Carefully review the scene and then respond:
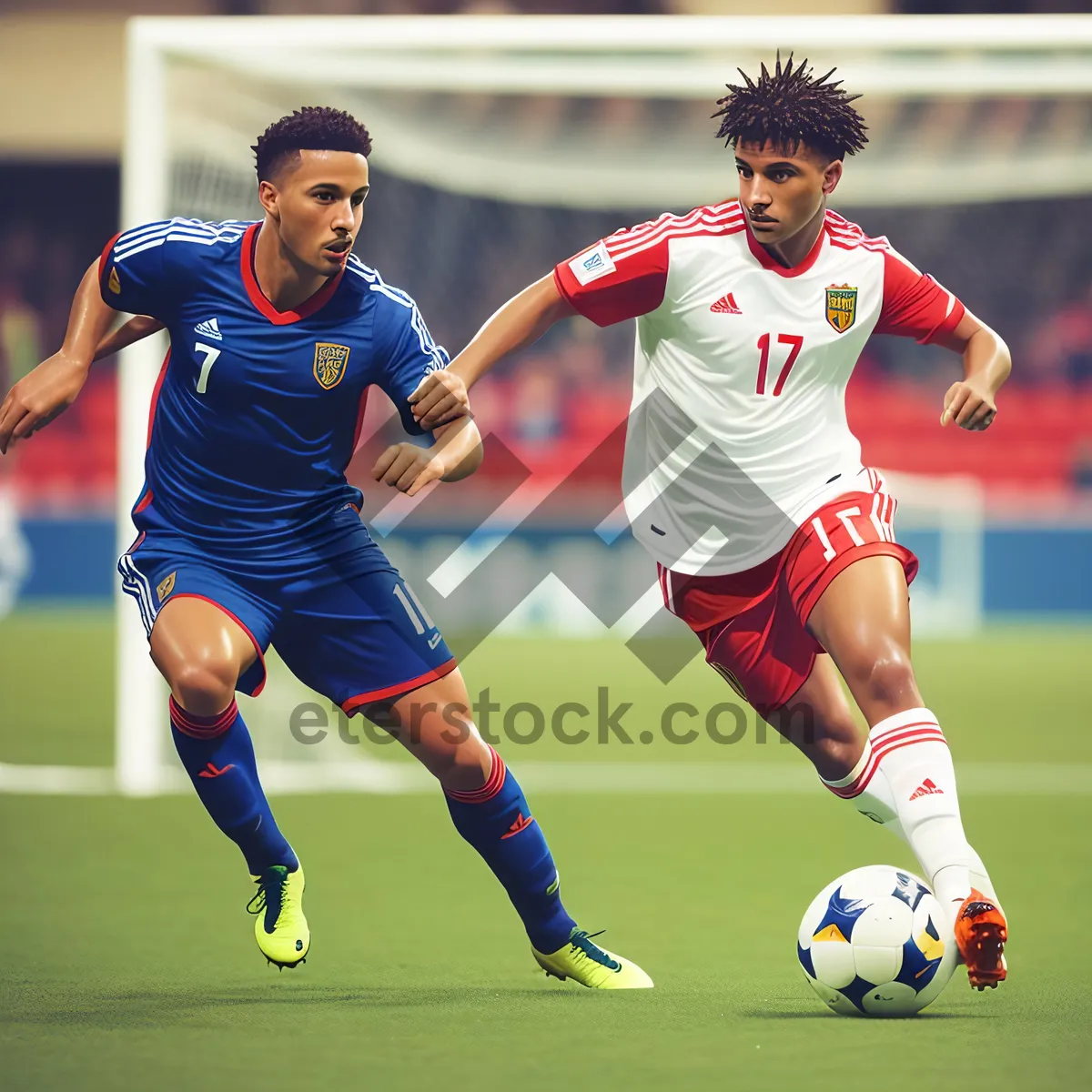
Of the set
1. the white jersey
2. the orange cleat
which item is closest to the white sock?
the orange cleat

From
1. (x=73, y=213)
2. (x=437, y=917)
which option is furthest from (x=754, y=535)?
(x=73, y=213)

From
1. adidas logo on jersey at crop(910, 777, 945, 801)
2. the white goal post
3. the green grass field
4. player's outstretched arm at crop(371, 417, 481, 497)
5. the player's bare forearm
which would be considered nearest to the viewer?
the green grass field

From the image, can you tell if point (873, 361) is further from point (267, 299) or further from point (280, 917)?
point (280, 917)

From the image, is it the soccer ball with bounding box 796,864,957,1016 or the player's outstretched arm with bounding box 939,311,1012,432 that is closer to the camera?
the soccer ball with bounding box 796,864,957,1016

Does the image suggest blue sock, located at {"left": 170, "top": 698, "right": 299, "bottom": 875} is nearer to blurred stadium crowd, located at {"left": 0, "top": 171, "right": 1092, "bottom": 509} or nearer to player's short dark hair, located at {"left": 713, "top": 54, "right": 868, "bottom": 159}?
player's short dark hair, located at {"left": 713, "top": 54, "right": 868, "bottom": 159}

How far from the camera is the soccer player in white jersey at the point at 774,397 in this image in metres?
4.34

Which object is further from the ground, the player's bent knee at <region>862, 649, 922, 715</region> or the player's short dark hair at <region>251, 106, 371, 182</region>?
the player's short dark hair at <region>251, 106, 371, 182</region>

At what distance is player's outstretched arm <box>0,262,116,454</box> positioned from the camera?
170 inches

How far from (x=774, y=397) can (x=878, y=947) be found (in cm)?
140

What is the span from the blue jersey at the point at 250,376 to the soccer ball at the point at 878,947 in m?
1.53

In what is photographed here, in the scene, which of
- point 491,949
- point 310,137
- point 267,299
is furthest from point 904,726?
point 310,137

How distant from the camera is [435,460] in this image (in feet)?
13.3

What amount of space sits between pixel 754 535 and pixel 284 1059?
180cm

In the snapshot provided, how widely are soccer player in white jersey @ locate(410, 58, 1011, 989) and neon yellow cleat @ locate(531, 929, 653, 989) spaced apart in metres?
0.71
